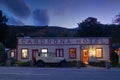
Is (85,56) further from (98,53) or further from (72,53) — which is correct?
(72,53)

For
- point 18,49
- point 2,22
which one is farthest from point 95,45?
point 2,22

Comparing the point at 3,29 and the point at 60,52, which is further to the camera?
the point at 3,29

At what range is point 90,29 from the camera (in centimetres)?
10025

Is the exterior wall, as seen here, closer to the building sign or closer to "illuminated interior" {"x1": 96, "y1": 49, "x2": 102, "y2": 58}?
the building sign

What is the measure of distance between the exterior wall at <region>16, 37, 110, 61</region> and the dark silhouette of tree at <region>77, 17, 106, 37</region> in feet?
99.3

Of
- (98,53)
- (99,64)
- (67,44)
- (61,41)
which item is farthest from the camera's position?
(61,41)

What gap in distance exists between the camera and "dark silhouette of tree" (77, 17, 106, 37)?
97.5m

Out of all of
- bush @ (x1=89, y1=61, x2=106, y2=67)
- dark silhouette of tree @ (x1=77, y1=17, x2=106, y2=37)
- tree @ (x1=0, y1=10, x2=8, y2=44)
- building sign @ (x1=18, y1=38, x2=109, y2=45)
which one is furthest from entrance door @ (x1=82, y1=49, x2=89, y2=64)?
tree @ (x1=0, y1=10, x2=8, y2=44)

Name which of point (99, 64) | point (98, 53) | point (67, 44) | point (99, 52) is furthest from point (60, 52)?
point (99, 64)

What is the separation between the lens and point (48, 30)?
424 feet

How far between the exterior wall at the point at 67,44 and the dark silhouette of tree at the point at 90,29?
1191 inches

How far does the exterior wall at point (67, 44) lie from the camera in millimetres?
65312

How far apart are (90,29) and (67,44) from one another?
35257mm

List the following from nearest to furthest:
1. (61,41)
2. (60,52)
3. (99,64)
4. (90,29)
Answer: (99,64)
(60,52)
(61,41)
(90,29)
